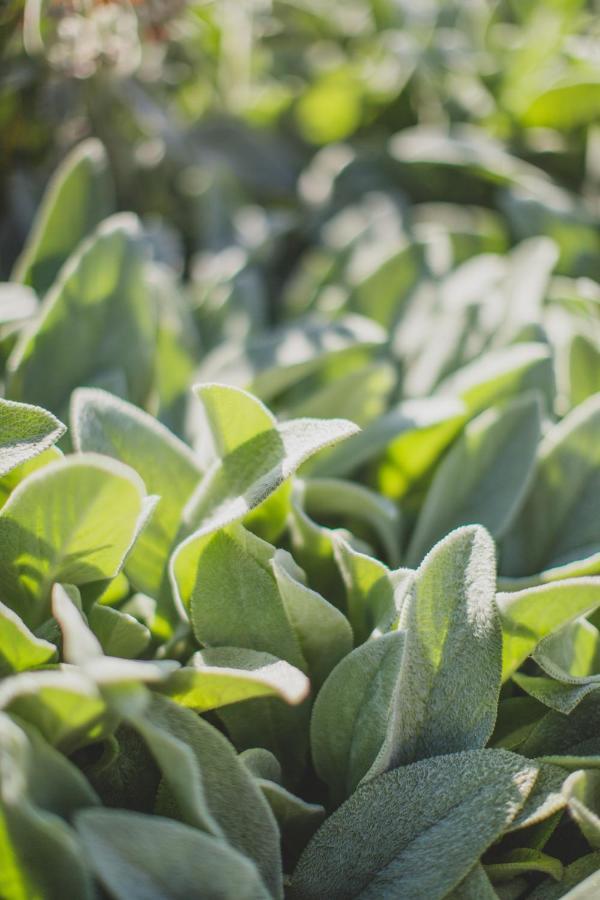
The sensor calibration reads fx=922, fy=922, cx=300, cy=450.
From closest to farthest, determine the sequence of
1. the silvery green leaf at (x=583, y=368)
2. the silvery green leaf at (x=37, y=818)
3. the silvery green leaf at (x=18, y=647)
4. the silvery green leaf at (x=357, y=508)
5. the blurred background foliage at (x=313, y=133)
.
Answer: the silvery green leaf at (x=37, y=818) → the silvery green leaf at (x=18, y=647) → the silvery green leaf at (x=357, y=508) → the silvery green leaf at (x=583, y=368) → the blurred background foliage at (x=313, y=133)

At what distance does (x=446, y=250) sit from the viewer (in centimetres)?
117

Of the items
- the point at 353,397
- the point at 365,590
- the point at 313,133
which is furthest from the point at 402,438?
the point at 313,133

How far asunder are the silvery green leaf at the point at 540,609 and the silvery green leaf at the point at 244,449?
0.57 feet

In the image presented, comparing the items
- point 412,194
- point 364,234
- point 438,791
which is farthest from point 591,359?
point 412,194

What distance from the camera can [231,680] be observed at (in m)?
0.57

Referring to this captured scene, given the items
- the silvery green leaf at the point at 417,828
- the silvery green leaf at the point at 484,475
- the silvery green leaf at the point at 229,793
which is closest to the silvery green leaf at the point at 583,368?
the silvery green leaf at the point at 484,475

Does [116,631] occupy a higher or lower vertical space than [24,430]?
lower

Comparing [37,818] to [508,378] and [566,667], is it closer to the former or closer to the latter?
[566,667]

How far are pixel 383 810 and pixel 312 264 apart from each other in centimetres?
86

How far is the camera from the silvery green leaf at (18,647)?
595 millimetres

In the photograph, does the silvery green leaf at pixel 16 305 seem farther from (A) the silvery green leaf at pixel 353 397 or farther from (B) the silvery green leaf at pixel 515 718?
(B) the silvery green leaf at pixel 515 718

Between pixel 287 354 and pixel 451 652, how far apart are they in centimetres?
40

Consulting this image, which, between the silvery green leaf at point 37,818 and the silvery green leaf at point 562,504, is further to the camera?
the silvery green leaf at point 562,504

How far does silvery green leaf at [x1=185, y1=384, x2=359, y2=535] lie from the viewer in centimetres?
64
